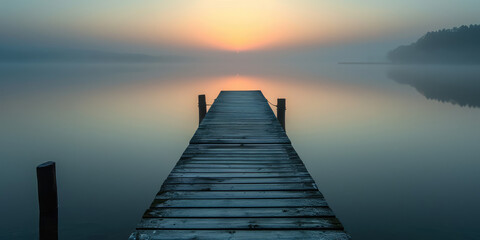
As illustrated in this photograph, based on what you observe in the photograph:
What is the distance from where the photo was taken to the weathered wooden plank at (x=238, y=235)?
3033 mm

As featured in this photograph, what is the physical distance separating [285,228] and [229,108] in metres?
9.00

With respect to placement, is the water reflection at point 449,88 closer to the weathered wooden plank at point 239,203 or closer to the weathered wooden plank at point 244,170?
the weathered wooden plank at point 244,170

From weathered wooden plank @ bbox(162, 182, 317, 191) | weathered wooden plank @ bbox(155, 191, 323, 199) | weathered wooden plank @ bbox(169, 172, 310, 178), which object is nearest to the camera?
weathered wooden plank @ bbox(155, 191, 323, 199)

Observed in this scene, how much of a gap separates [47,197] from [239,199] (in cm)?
333

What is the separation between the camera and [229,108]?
1201 centimetres

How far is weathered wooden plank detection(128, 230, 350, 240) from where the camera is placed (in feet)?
9.95

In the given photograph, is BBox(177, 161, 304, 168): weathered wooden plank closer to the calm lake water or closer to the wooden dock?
the wooden dock

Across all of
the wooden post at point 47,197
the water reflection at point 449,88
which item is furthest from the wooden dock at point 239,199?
the water reflection at point 449,88

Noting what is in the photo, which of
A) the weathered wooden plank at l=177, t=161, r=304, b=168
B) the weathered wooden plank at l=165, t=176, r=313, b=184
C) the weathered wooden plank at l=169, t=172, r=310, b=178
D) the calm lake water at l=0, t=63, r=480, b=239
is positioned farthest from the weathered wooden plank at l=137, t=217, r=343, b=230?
the calm lake water at l=0, t=63, r=480, b=239

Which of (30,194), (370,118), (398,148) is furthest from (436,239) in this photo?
(370,118)

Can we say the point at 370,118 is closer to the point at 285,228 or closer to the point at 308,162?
the point at 308,162

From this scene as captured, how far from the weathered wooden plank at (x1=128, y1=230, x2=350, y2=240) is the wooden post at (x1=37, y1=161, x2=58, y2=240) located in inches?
106

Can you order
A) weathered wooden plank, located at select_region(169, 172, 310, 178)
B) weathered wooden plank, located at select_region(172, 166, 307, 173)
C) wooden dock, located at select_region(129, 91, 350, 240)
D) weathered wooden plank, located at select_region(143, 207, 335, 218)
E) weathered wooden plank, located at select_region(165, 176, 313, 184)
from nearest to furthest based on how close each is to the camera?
wooden dock, located at select_region(129, 91, 350, 240), weathered wooden plank, located at select_region(143, 207, 335, 218), weathered wooden plank, located at select_region(165, 176, 313, 184), weathered wooden plank, located at select_region(169, 172, 310, 178), weathered wooden plank, located at select_region(172, 166, 307, 173)

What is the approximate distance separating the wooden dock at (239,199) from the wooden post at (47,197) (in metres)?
1.99
